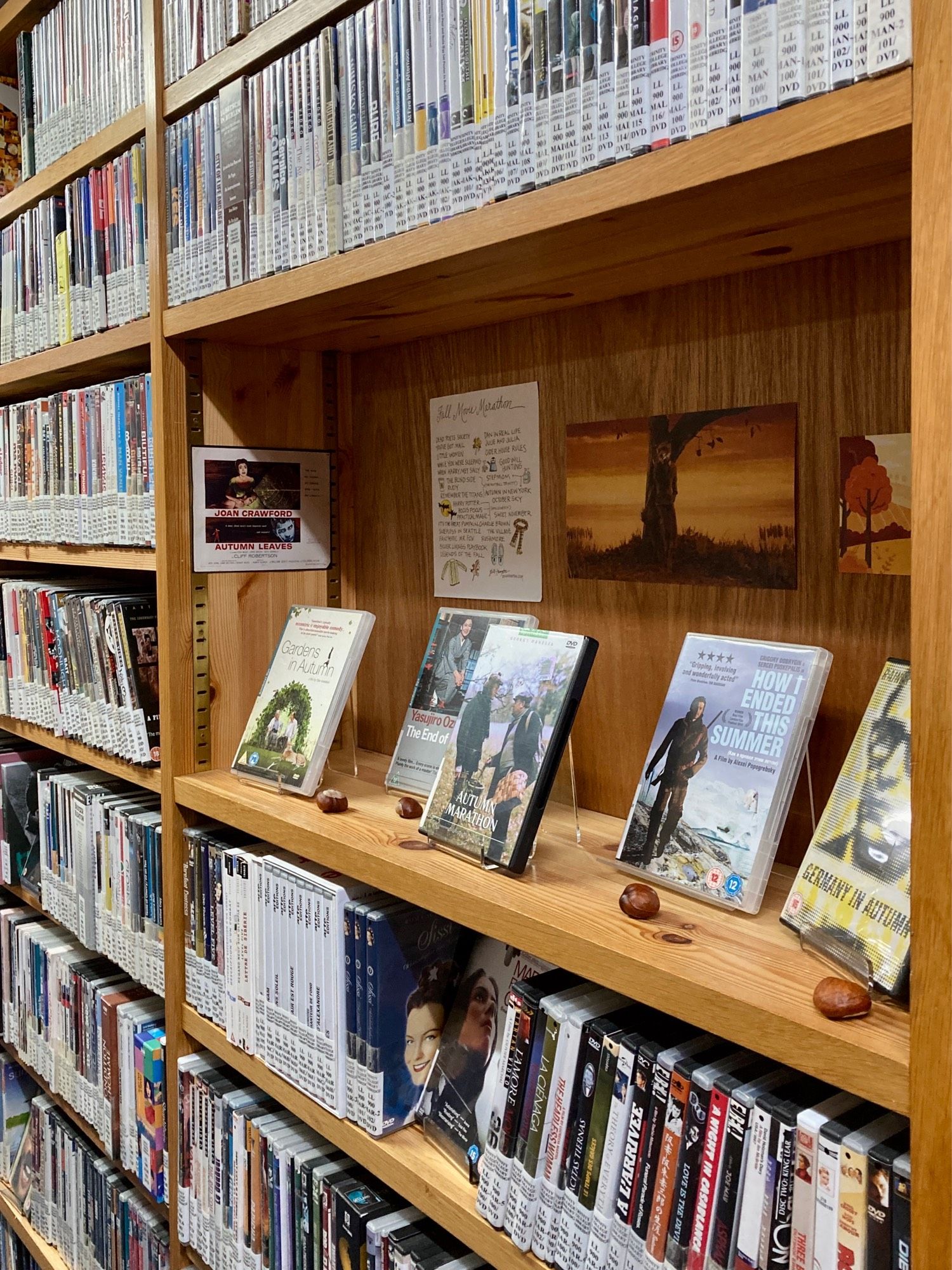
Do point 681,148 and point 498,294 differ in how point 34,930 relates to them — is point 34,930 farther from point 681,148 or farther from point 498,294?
point 681,148

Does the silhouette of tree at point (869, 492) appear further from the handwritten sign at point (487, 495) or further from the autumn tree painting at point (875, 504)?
the handwritten sign at point (487, 495)

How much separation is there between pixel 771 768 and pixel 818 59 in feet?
1.80

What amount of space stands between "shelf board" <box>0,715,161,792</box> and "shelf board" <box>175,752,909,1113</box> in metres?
0.30

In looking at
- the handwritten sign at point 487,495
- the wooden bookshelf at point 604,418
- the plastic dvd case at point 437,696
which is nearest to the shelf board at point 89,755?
the wooden bookshelf at point 604,418

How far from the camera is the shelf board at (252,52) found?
1194 mm

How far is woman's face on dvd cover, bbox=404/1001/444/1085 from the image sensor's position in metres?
1.19

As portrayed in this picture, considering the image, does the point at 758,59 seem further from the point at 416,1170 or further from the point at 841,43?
the point at 416,1170

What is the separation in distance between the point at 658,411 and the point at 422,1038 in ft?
2.50

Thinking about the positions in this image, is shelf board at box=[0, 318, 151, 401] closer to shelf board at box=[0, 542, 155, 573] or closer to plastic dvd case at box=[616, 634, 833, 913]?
shelf board at box=[0, 542, 155, 573]

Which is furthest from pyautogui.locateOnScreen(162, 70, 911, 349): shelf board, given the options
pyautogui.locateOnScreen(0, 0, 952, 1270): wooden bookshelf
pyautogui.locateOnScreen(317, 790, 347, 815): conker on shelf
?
pyautogui.locateOnScreen(317, 790, 347, 815): conker on shelf

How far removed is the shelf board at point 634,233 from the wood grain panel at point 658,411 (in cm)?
4

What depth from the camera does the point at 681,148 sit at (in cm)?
78

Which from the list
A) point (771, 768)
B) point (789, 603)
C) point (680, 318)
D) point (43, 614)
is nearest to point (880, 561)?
point (789, 603)

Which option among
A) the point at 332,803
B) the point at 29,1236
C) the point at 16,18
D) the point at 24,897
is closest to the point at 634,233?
the point at 332,803
